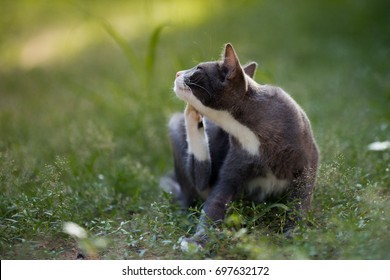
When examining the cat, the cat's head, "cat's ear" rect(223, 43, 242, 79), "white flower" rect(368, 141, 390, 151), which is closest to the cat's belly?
the cat

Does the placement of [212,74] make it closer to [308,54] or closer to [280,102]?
[280,102]

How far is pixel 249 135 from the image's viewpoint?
13.5 feet

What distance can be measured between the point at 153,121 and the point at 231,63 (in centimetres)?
231

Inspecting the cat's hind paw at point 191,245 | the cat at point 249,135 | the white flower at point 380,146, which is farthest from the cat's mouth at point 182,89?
the white flower at point 380,146

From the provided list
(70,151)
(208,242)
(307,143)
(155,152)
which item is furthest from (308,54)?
(208,242)

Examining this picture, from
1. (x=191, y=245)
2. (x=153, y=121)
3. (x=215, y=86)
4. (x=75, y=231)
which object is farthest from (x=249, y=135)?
(x=153, y=121)

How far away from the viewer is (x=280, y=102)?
4113mm

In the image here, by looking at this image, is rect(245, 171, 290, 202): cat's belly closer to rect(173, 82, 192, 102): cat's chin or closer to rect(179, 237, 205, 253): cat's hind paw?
rect(179, 237, 205, 253): cat's hind paw

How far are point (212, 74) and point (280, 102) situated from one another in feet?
1.65

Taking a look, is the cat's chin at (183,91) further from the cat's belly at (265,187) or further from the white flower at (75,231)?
the white flower at (75,231)

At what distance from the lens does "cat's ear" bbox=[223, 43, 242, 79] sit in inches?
157

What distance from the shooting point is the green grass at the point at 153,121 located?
389 centimetres

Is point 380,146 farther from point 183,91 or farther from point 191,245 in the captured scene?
point 191,245

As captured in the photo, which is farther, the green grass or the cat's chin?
the cat's chin
